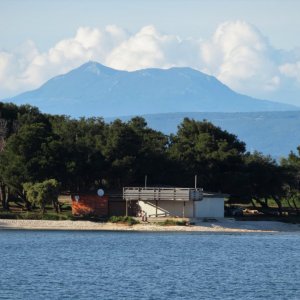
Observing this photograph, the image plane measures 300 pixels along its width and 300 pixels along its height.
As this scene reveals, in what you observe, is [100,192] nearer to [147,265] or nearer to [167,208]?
[167,208]

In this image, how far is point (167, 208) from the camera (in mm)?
103500

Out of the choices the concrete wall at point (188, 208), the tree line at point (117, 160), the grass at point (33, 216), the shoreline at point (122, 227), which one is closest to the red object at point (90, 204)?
the tree line at point (117, 160)

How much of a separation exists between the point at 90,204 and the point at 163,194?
27.6 feet

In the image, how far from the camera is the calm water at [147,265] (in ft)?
177

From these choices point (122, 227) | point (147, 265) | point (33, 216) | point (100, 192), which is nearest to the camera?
point (147, 265)

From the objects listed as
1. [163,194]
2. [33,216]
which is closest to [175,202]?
[163,194]

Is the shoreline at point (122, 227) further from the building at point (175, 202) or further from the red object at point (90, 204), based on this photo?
the red object at point (90, 204)

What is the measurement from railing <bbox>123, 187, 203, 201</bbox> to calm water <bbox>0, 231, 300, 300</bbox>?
6126mm

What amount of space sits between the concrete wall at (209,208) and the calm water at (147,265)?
8589 mm

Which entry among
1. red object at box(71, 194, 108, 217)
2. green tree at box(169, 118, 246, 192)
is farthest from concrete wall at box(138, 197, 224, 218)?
green tree at box(169, 118, 246, 192)

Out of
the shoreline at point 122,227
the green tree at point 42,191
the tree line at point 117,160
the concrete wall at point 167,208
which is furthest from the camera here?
the concrete wall at point 167,208

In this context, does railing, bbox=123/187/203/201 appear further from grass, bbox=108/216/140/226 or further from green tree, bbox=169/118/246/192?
green tree, bbox=169/118/246/192

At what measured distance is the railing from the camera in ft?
325

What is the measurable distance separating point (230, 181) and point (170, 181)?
6451 millimetres
